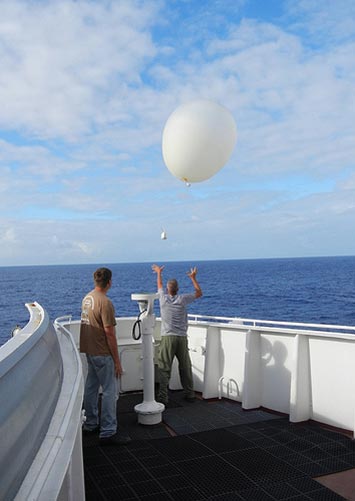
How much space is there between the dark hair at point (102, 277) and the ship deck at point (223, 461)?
1619 mm

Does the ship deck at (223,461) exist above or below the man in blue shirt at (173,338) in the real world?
below

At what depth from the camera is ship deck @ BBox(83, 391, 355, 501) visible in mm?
3715

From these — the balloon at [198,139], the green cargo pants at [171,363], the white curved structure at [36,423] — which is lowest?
the green cargo pants at [171,363]

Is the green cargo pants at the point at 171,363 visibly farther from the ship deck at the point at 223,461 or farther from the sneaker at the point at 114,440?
the sneaker at the point at 114,440

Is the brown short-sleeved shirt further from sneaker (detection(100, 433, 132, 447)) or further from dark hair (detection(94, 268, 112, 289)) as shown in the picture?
sneaker (detection(100, 433, 132, 447))

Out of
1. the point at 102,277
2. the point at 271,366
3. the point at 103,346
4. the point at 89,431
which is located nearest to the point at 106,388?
the point at 103,346

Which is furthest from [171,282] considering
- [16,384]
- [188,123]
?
[16,384]

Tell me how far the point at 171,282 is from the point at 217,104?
2.46 metres

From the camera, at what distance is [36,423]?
1.91 meters

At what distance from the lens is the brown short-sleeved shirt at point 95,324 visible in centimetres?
479

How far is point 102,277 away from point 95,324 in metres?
0.49

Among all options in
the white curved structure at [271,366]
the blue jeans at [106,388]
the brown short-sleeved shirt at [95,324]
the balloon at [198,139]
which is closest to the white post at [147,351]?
the blue jeans at [106,388]

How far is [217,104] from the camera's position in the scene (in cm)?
539

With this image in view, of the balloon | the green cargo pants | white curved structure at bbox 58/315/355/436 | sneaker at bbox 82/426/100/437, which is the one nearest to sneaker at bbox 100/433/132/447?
sneaker at bbox 82/426/100/437
